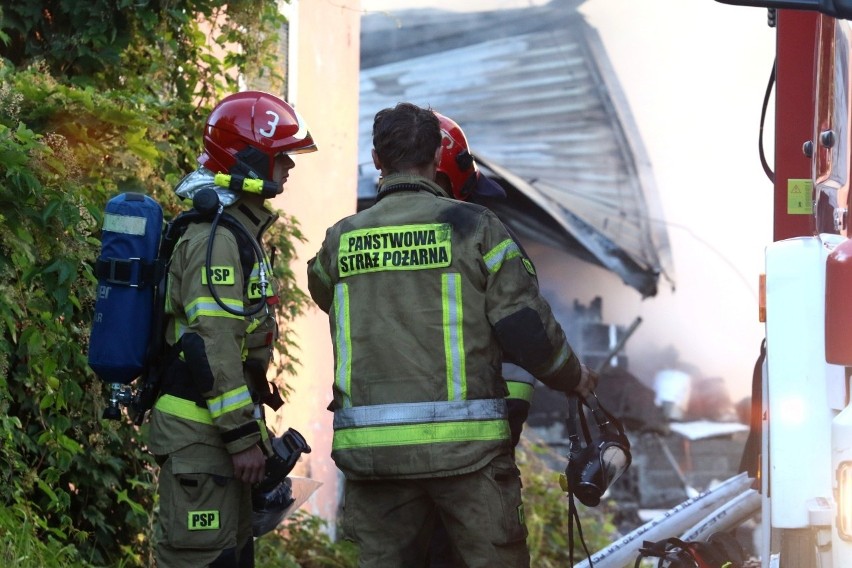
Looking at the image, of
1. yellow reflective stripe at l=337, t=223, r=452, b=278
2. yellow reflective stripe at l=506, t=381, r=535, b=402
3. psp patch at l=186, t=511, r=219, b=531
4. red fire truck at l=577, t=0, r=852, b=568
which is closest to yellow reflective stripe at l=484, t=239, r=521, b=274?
yellow reflective stripe at l=337, t=223, r=452, b=278

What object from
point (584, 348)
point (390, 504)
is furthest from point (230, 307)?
point (584, 348)

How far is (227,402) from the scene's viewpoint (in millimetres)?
4078

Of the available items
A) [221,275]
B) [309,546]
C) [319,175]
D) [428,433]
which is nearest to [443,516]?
[428,433]

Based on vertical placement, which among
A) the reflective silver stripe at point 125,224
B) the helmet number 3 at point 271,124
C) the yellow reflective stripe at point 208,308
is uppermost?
the helmet number 3 at point 271,124

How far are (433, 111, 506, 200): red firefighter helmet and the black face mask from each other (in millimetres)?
997

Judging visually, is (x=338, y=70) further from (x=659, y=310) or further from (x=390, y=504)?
(x=390, y=504)

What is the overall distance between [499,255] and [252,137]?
1126 millimetres

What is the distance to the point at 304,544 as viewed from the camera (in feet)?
26.6

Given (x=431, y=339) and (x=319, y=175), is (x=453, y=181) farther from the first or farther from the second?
(x=319, y=175)

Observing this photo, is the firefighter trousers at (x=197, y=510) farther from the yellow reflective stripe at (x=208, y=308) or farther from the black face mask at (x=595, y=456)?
the black face mask at (x=595, y=456)

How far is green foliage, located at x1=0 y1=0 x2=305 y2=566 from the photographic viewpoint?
184 inches

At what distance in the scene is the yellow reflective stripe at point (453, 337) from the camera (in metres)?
3.79

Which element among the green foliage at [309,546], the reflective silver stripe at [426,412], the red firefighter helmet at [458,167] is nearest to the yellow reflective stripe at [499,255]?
the reflective silver stripe at [426,412]

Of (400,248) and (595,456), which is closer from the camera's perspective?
(400,248)
